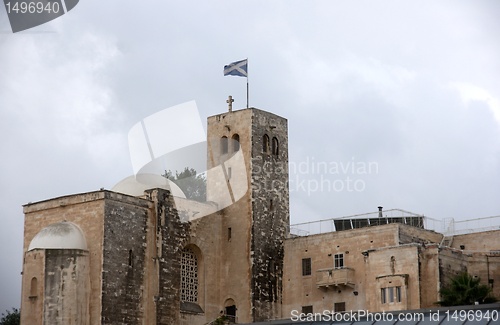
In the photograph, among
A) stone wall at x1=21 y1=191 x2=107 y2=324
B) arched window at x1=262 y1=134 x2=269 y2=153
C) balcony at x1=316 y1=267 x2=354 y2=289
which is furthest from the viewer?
arched window at x1=262 y1=134 x2=269 y2=153

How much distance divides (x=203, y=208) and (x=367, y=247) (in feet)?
33.0

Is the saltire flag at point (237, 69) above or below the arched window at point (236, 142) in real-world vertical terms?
above

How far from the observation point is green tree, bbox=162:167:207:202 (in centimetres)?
9163

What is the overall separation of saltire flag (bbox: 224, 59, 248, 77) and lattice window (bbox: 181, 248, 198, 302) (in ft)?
36.9

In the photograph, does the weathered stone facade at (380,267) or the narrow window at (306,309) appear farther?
the narrow window at (306,309)

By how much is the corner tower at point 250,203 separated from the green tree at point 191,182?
60.3ft

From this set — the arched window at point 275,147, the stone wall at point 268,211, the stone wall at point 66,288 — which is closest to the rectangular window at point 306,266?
the stone wall at point 268,211

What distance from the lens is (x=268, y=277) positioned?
7075cm

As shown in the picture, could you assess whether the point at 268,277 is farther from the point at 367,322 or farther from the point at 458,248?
the point at 367,322

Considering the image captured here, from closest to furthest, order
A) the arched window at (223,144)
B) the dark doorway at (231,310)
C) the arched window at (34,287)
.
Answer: the arched window at (34,287) → the dark doorway at (231,310) → the arched window at (223,144)

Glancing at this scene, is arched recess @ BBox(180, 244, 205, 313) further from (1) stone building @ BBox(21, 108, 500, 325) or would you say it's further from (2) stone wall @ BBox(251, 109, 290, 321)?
(2) stone wall @ BBox(251, 109, 290, 321)

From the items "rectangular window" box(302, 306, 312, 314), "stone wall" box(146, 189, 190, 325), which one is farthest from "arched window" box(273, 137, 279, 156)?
"rectangular window" box(302, 306, 312, 314)

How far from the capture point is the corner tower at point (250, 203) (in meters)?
70.1

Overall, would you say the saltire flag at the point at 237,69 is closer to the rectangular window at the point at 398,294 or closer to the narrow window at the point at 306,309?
the narrow window at the point at 306,309
